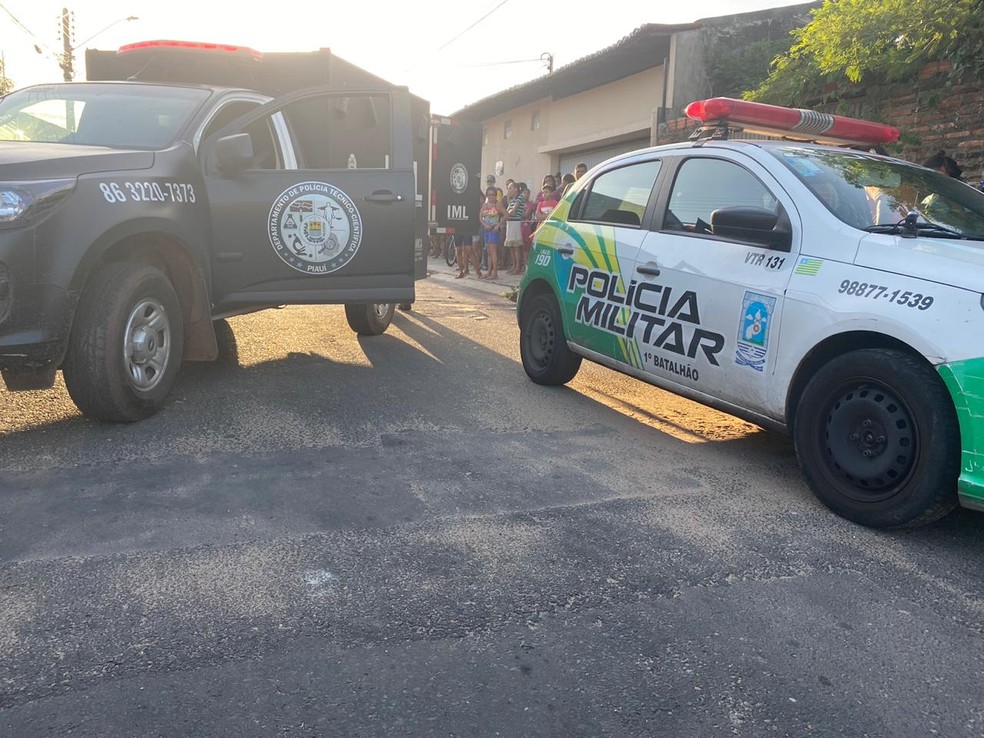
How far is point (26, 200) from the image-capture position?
3.62 metres

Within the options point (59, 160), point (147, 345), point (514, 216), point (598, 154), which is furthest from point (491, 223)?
point (59, 160)

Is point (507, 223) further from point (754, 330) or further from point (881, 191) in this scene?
point (754, 330)

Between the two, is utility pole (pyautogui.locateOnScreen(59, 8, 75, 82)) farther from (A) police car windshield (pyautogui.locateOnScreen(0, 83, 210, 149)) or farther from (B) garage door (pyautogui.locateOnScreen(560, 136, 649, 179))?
(A) police car windshield (pyautogui.locateOnScreen(0, 83, 210, 149))

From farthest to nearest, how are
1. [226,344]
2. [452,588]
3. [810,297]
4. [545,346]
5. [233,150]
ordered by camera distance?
[226,344] → [545,346] → [233,150] → [810,297] → [452,588]

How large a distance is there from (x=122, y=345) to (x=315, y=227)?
1.67 meters

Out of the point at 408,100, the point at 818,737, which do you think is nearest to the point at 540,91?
the point at 408,100

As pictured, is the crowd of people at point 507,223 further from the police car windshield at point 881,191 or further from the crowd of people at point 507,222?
the police car windshield at point 881,191

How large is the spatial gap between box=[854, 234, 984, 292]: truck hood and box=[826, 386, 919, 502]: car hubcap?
49 centimetres

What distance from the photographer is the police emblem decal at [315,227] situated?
5.24m

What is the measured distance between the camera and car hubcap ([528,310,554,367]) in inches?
220

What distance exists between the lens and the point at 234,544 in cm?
291

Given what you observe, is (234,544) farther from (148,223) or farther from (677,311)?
(677,311)

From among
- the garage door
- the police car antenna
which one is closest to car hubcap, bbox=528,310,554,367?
the police car antenna

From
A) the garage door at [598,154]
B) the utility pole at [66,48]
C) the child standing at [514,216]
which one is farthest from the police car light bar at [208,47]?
the utility pole at [66,48]
